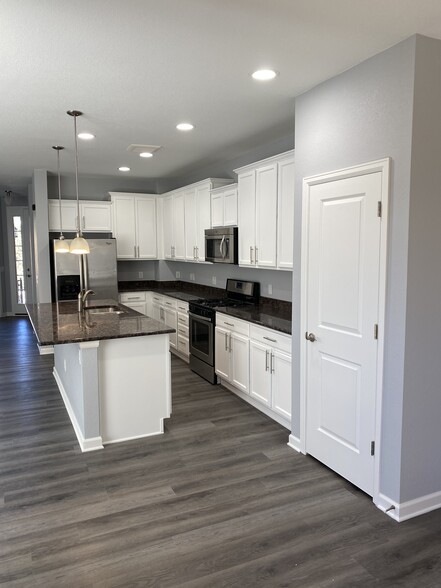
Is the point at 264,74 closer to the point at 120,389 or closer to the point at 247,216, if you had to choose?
the point at 247,216

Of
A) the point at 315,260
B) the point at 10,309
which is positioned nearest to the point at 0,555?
the point at 315,260

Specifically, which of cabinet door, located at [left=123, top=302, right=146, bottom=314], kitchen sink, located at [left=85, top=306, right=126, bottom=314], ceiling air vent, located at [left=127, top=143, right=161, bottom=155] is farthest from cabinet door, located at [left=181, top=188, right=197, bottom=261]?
kitchen sink, located at [left=85, top=306, right=126, bottom=314]

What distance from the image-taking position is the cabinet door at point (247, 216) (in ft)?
14.8

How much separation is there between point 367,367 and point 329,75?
1897 millimetres

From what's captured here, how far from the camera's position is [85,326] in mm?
3691

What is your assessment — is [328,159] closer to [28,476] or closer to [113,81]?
[113,81]

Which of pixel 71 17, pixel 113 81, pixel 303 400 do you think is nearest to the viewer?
pixel 71 17

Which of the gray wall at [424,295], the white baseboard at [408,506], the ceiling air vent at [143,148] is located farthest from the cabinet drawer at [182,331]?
the gray wall at [424,295]

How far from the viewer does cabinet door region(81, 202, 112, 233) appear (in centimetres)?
691

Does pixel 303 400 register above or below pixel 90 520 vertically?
above

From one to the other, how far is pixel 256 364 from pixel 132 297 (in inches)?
138

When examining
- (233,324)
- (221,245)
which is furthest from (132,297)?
(233,324)

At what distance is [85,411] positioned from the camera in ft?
11.4

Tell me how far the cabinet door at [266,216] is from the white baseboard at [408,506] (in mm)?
2237
